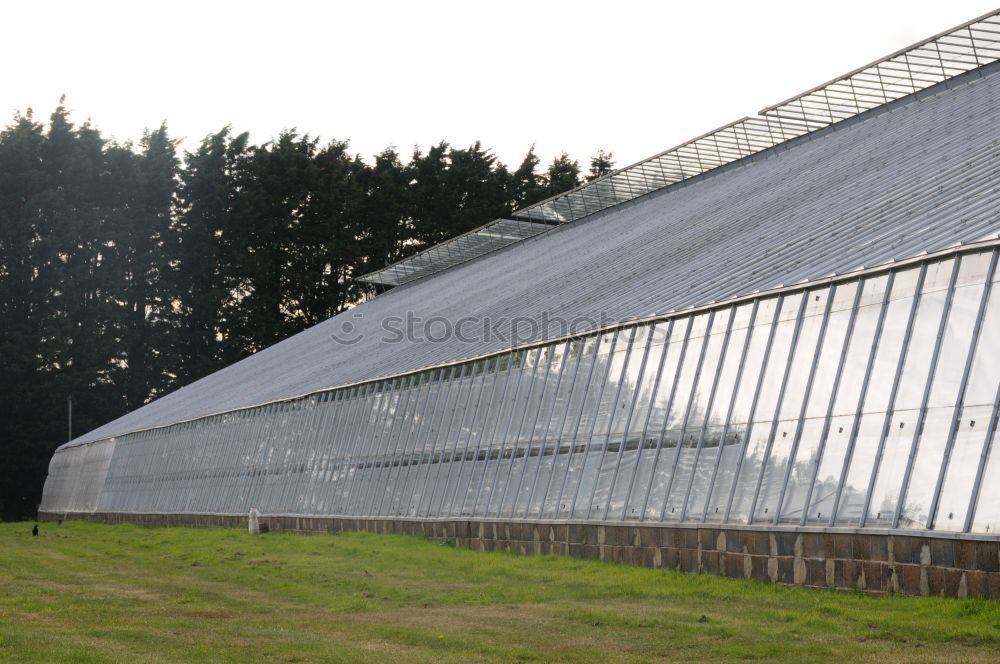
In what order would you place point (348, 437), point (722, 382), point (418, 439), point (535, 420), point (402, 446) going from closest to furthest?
point (722, 382), point (535, 420), point (418, 439), point (402, 446), point (348, 437)

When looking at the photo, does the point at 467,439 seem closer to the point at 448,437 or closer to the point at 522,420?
the point at 448,437

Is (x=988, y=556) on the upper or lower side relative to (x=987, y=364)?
lower

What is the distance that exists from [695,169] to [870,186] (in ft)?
69.0

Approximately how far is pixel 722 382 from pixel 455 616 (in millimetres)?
7751

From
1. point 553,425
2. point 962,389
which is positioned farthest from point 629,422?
point 962,389

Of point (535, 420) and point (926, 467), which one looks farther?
point (535, 420)

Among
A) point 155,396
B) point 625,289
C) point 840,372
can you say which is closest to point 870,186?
point 625,289

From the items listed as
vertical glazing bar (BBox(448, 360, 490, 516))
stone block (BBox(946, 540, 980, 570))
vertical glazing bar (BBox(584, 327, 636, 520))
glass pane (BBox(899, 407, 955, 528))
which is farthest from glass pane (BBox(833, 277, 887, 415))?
vertical glazing bar (BBox(448, 360, 490, 516))

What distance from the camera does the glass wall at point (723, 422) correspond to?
58.0 feet

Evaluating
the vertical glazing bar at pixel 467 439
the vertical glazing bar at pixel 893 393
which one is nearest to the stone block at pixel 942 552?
the vertical glazing bar at pixel 893 393

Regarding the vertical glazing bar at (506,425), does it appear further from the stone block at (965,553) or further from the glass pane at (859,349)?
the stone block at (965,553)

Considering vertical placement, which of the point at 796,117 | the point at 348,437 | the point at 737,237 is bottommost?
the point at 348,437

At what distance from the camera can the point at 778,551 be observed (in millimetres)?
19750

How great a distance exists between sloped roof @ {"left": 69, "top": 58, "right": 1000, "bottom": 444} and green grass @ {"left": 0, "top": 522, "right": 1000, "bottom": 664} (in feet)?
19.8
